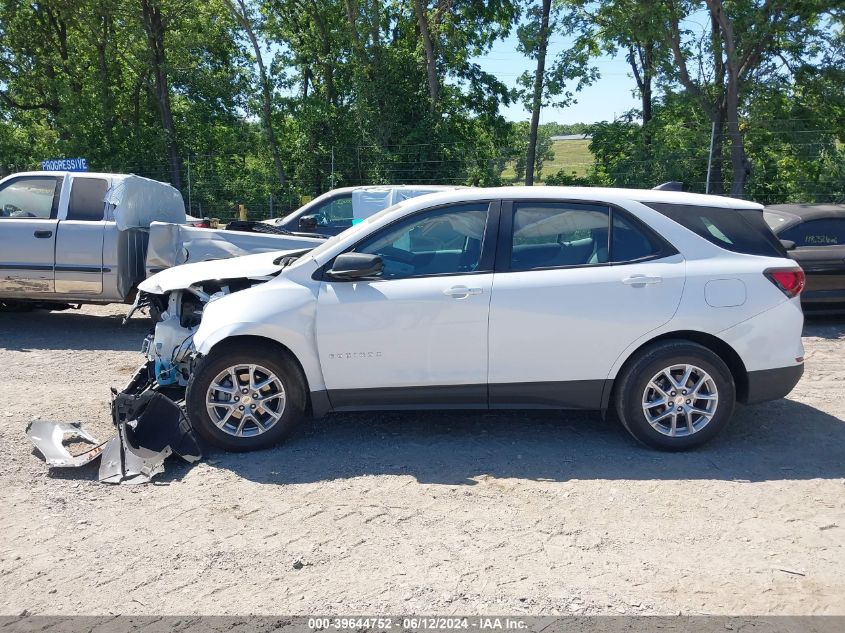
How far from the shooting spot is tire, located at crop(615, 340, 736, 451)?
17.3 feet

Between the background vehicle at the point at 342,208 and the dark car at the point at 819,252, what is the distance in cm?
499

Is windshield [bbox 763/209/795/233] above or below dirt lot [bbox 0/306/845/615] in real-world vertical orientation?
above

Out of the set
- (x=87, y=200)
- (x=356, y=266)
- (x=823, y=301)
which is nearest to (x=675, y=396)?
(x=356, y=266)

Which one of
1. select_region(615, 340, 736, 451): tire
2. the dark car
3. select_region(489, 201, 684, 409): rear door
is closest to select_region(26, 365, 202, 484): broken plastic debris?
select_region(489, 201, 684, 409): rear door

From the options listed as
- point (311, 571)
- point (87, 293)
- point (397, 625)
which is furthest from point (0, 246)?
point (397, 625)

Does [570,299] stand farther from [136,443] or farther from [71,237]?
[71,237]

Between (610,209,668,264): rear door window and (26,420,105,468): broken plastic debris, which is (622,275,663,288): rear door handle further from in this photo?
(26,420,105,468): broken plastic debris

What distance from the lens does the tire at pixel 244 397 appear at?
532 centimetres

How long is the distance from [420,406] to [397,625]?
7.01ft

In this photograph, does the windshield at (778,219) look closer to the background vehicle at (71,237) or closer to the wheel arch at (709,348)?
the wheel arch at (709,348)

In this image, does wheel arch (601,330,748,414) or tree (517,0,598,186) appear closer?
wheel arch (601,330,748,414)

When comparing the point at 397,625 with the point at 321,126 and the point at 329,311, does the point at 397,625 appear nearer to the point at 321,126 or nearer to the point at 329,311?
the point at 329,311

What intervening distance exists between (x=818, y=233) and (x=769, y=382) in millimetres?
5113

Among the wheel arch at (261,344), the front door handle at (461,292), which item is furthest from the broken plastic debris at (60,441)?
the front door handle at (461,292)
